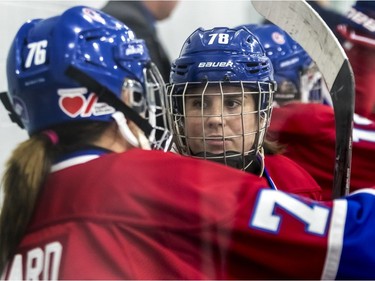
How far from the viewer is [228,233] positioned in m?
0.75

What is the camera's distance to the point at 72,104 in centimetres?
82

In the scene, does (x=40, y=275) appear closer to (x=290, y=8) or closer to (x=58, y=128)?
(x=58, y=128)

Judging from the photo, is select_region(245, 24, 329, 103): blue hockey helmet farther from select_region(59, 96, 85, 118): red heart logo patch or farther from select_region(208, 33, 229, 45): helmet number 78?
select_region(59, 96, 85, 118): red heart logo patch

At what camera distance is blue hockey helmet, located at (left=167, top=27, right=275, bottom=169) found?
1033mm

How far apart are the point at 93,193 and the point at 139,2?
379mm

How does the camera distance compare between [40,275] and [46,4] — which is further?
[46,4]

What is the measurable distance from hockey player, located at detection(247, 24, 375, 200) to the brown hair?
520 mm

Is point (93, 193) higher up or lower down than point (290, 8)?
lower down

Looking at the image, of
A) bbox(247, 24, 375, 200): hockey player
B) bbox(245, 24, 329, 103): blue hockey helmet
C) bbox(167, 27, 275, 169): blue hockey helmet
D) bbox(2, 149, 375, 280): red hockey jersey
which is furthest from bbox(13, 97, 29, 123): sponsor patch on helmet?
bbox(245, 24, 329, 103): blue hockey helmet

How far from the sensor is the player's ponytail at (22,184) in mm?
802

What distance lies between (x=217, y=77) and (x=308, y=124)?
53cm

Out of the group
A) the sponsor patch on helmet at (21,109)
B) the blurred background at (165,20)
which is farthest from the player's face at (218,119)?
the sponsor patch on helmet at (21,109)

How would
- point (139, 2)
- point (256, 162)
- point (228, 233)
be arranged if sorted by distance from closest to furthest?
point (228, 233) < point (139, 2) < point (256, 162)

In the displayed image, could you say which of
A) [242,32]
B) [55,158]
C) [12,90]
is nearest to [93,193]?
[55,158]
